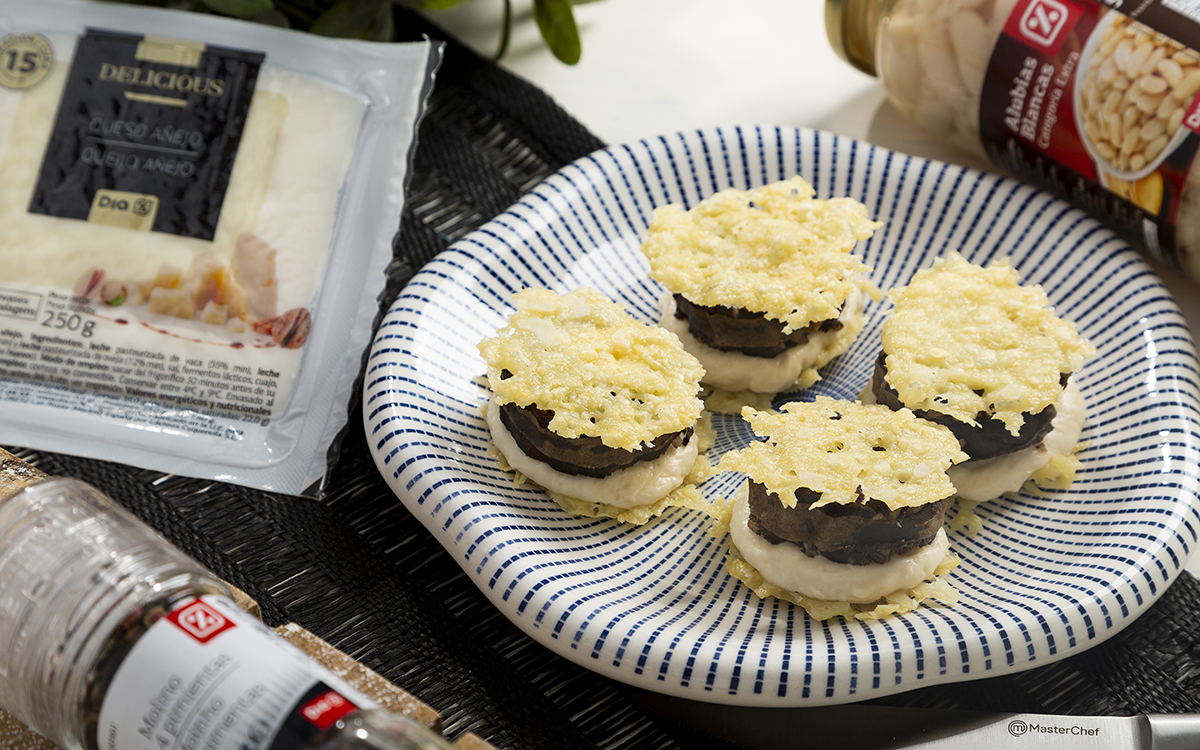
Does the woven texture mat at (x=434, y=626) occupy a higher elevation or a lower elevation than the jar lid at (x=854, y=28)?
lower

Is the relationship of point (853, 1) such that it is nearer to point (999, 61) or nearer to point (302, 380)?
point (999, 61)

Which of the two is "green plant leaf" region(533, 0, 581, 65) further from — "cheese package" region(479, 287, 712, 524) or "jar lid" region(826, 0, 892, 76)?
"cheese package" region(479, 287, 712, 524)

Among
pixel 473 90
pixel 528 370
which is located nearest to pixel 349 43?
pixel 473 90

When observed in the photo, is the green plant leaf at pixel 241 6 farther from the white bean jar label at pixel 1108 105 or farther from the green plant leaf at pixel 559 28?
the white bean jar label at pixel 1108 105

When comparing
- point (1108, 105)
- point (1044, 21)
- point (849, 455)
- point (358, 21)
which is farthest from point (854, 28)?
point (849, 455)

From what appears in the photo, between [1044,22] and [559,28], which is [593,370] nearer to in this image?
[1044,22]

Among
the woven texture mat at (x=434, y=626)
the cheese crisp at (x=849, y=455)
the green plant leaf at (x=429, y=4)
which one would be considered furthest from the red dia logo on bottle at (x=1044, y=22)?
the green plant leaf at (x=429, y=4)
